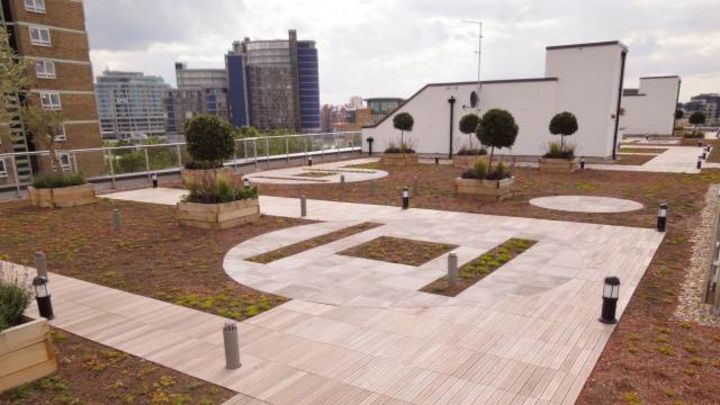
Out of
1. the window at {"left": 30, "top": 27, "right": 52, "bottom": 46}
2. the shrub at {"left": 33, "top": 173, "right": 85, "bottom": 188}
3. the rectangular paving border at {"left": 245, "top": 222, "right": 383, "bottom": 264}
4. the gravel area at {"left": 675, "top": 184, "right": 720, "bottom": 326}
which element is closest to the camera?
the gravel area at {"left": 675, "top": 184, "right": 720, "bottom": 326}

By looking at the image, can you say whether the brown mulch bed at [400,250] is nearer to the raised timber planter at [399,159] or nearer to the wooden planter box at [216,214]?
the wooden planter box at [216,214]

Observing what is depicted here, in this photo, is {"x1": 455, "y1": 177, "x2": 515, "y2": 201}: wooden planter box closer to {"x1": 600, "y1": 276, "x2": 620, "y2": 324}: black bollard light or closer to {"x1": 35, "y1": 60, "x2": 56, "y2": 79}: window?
{"x1": 600, "y1": 276, "x2": 620, "y2": 324}: black bollard light

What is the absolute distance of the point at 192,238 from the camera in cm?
1144

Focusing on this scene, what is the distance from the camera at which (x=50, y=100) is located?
37.5 m

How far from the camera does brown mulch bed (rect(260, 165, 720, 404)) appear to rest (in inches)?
193

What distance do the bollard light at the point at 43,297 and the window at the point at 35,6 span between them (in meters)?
39.5

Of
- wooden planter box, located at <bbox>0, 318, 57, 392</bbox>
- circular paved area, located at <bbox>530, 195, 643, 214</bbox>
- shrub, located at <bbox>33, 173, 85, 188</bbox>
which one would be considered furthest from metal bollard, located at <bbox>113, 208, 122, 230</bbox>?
circular paved area, located at <bbox>530, 195, 643, 214</bbox>

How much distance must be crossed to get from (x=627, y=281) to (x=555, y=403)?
4.31 meters

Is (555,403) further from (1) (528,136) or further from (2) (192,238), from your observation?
(1) (528,136)

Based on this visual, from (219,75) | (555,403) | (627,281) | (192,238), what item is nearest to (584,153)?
(627,281)

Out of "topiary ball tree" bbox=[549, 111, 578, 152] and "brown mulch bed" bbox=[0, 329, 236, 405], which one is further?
"topiary ball tree" bbox=[549, 111, 578, 152]

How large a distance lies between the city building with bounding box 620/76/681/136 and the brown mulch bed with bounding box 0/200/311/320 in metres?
49.2

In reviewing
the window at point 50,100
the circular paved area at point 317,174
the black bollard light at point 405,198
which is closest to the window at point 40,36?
the window at point 50,100

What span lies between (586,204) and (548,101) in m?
14.9
